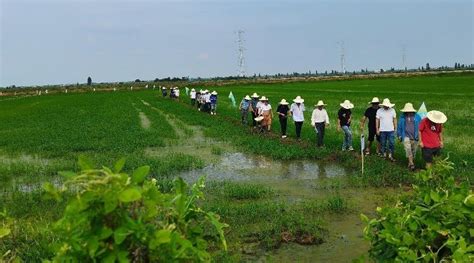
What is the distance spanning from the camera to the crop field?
7184mm

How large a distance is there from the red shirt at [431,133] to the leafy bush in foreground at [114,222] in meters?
9.70

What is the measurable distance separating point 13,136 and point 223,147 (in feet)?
35.7

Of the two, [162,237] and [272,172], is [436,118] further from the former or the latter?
[162,237]

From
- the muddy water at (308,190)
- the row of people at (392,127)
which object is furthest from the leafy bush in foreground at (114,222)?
the row of people at (392,127)

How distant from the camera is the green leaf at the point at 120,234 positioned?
2064 millimetres

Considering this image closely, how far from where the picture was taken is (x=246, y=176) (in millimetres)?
12883

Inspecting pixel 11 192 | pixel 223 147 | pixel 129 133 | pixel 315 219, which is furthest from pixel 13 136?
pixel 315 219

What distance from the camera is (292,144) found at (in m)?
17.5

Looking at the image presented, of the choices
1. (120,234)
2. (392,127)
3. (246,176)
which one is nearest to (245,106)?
(392,127)

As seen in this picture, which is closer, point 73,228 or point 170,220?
point 73,228

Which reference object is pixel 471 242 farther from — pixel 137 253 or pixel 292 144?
pixel 292 144

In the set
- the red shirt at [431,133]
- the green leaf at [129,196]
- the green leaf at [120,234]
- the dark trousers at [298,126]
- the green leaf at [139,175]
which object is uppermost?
the green leaf at [139,175]

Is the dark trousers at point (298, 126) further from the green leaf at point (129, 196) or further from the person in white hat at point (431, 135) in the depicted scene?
the green leaf at point (129, 196)

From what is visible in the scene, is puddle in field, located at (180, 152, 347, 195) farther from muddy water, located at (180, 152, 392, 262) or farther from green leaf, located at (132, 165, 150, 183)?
green leaf, located at (132, 165, 150, 183)
